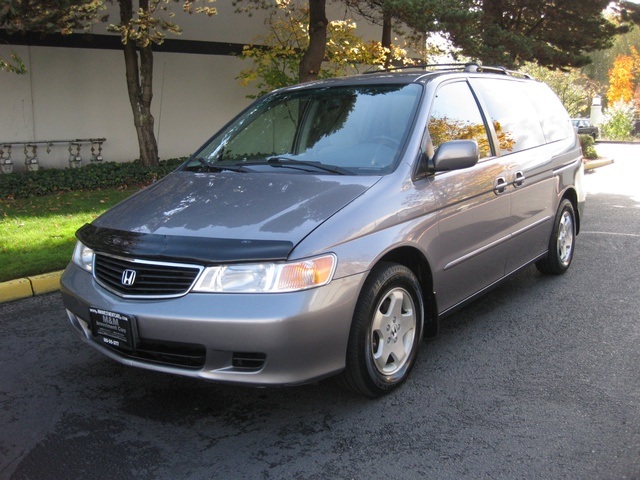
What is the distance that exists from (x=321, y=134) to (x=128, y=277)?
5.64 feet

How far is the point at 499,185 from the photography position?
15.9 feet

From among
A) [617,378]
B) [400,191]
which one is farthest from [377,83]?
[617,378]

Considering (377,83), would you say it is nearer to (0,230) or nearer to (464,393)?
(464,393)

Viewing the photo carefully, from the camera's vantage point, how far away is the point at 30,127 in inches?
492

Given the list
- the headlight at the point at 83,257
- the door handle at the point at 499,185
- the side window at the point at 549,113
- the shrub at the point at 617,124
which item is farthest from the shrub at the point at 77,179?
the shrub at the point at 617,124

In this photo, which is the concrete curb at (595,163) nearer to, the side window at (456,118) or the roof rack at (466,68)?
the roof rack at (466,68)

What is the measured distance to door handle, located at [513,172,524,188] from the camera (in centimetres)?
512

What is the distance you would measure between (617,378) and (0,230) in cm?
667

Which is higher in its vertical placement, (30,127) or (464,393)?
(30,127)

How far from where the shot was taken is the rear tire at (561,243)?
6121 mm

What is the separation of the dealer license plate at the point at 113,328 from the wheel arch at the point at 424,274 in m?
1.44

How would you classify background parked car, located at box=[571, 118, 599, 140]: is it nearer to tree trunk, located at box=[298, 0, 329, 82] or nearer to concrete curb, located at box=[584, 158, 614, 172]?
concrete curb, located at box=[584, 158, 614, 172]

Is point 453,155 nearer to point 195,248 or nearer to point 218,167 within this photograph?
point 218,167

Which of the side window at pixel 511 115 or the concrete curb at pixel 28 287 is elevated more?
the side window at pixel 511 115
